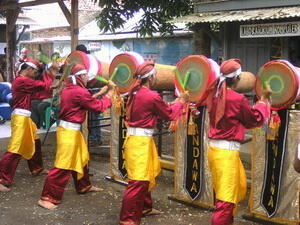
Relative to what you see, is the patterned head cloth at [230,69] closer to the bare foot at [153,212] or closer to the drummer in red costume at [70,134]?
the drummer in red costume at [70,134]

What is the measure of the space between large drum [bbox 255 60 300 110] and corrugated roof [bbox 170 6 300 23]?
3309 millimetres

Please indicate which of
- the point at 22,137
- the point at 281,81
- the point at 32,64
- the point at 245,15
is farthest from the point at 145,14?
the point at 281,81

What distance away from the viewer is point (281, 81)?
4.29 metres

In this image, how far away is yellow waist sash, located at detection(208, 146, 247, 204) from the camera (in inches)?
162

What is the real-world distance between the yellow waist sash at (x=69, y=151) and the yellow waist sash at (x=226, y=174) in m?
1.75

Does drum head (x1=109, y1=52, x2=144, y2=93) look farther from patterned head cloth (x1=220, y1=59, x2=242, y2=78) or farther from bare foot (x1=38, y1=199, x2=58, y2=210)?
bare foot (x1=38, y1=199, x2=58, y2=210)

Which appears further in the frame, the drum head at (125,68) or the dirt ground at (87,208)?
the drum head at (125,68)

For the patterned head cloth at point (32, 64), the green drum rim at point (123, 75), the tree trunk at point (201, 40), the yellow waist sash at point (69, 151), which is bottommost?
the yellow waist sash at point (69, 151)

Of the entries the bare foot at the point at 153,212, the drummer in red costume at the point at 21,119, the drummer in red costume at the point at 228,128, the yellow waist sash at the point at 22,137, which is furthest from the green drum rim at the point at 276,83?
the yellow waist sash at the point at 22,137

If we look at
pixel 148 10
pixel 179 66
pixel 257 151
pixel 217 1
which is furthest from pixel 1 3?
pixel 257 151

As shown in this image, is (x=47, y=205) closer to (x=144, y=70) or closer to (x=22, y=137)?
(x=22, y=137)

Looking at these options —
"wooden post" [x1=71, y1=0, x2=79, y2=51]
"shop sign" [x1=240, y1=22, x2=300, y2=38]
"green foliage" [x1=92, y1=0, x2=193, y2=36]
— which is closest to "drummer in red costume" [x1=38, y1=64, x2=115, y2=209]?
"wooden post" [x1=71, y1=0, x2=79, y2=51]

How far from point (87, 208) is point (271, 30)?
4.54m

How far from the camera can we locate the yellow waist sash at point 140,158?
14.8 ft
